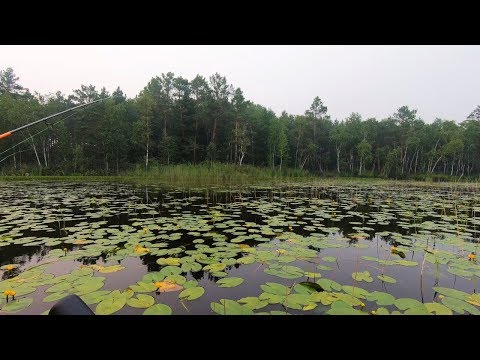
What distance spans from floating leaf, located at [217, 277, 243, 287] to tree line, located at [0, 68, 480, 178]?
A: 22.4 metres

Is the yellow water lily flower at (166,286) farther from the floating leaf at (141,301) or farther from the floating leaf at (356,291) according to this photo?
the floating leaf at (356,291)

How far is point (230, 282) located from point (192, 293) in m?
0.45

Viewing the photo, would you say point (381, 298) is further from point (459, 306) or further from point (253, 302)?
point (253, 302)

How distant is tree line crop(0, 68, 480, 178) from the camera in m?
28.2

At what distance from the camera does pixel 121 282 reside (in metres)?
2.90

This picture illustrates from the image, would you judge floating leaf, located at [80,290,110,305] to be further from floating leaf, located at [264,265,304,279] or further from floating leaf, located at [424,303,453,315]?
floating leaf, located at [424,303,453,315]

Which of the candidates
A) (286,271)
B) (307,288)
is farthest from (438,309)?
(286,271)

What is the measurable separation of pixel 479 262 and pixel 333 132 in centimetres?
4449

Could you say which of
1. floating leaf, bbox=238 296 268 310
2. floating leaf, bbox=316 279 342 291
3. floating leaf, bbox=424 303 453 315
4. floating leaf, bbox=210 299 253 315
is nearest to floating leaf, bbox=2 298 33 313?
floating leaf, bbox=210 299 253 315

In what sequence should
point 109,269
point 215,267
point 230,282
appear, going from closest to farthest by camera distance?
point 230,282, point 109,269, point 215,267

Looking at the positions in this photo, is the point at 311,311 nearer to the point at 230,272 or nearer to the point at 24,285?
the point at 230,272

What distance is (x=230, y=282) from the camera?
9.34 feet

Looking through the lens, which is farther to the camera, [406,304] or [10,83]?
[10,83]
